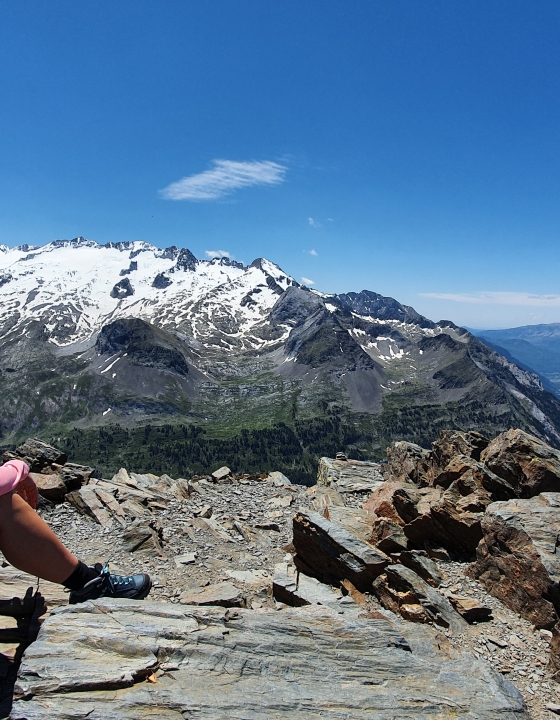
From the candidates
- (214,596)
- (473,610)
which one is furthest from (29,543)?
(473,610)

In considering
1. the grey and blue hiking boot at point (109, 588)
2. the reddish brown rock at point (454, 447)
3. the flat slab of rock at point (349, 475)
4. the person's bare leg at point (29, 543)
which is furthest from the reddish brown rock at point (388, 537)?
the person's bare leg at point (29, 543)

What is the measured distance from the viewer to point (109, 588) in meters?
9.70

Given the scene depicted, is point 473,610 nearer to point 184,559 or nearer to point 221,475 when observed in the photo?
point 184,559

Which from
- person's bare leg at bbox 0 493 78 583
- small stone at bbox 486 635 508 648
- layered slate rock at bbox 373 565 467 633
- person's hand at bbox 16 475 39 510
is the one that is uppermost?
person's hand at bbox 16 475 39 510

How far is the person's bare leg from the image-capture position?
775 centimetres

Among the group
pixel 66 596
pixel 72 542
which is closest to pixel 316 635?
pixel 66 596

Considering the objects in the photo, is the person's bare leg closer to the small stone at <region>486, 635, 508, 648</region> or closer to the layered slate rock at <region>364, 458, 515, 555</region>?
the small stone at <region>486, 635, 508, 648</region>

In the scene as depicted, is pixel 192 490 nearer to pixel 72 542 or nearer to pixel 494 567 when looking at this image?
pixel 72 542

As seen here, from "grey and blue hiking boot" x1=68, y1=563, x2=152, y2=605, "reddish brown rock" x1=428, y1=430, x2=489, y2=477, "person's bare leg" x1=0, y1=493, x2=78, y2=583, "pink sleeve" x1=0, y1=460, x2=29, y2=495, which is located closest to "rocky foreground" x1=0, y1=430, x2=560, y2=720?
"reddish brown rock" x1=428, y1=430, x2=489, y2=477

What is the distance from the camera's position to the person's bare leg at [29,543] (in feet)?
25.4

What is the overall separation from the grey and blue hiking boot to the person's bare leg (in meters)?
0.75

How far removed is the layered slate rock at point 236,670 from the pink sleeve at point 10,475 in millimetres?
3043

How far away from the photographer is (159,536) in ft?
65.6

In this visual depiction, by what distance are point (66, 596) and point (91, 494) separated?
14.9m
